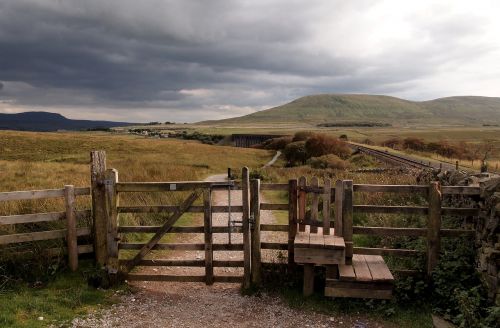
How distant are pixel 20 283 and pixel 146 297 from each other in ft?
8.16

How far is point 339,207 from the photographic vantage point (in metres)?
7.50

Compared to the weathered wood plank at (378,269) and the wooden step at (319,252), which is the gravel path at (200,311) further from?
the wooden step at (319,252)

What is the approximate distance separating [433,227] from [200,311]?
4.49 meters

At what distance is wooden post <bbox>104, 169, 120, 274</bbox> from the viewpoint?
811 cm

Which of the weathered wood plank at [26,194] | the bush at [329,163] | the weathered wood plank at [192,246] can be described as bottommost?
the bush at [329,163]

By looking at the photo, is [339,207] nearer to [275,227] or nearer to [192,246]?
[275,227]

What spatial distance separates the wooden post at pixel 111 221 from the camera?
811 cm

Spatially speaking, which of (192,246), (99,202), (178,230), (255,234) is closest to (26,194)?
(99,202)

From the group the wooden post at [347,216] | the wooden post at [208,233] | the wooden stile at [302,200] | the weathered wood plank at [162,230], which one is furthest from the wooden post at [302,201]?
the weathered wood plank at [162,230]

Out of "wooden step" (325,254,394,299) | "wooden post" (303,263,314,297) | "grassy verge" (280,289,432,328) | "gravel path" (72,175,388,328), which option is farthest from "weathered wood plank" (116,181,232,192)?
"wooden step" (325,254,394,299)

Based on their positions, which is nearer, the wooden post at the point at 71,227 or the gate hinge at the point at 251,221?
the gate hinge at the point at 251,221

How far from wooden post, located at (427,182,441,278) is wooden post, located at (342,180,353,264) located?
55.8 inches

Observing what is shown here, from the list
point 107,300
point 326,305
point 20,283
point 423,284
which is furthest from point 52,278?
point 423,284

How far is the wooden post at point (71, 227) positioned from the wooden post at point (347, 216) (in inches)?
213
